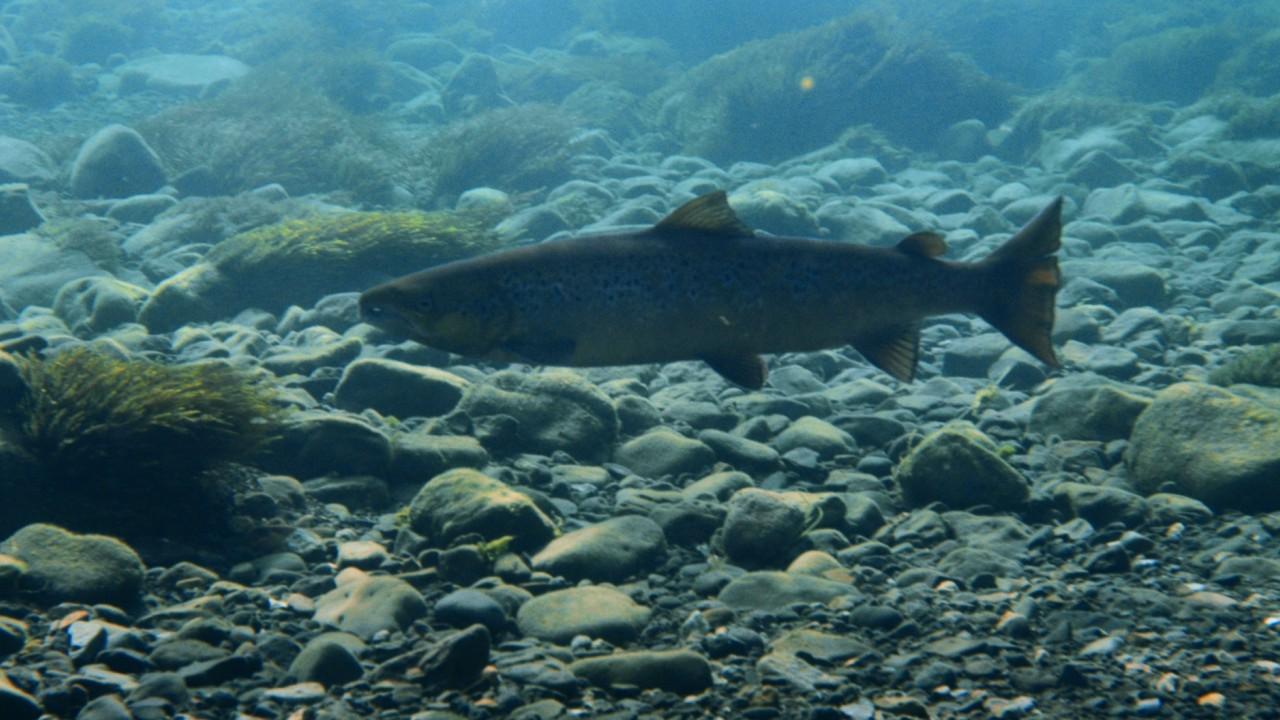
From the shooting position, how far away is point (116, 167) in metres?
17.8

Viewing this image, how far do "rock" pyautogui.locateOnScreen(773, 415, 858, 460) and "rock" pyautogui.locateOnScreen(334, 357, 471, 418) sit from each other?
7.96ft

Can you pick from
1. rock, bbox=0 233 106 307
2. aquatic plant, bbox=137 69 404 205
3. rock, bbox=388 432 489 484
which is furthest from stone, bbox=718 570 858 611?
aquatic plant, bbox=137 69 404 205

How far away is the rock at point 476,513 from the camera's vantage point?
4.56 meters

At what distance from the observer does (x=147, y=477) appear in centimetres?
456

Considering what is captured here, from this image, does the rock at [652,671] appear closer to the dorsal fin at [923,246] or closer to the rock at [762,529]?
the rock at [762,529]

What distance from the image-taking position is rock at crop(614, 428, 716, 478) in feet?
19.9

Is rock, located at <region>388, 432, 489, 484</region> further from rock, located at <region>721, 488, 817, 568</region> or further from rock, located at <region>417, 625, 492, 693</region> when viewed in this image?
rock, located at <region>417, 625, 492, 693</region>

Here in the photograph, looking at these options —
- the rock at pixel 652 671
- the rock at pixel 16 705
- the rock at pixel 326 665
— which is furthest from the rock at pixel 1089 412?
the rock at pixel 16 705

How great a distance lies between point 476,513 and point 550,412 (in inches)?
72.8

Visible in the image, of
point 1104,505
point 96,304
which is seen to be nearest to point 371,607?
point 1104,505

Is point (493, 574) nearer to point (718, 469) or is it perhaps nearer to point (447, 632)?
point (447, 632)

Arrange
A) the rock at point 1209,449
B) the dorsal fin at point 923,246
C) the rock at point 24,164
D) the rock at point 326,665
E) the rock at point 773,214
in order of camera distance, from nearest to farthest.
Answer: the rock at point 326,665 < the dorsal fin at point 923,246 < the rock at point 1209,449 < the rock at point 773,214 < the rock at point 24,164

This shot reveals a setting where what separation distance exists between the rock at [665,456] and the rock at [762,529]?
1.22 m

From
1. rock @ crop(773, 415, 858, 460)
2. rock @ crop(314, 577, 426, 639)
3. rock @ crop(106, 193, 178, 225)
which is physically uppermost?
rock @ crop(106, 193, 178, 225)
